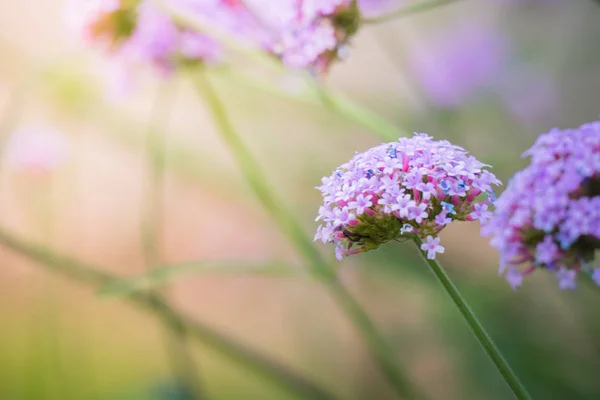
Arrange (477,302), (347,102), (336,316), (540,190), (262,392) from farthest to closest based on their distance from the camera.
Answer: (336,316), (262,392), (477,302), (347,102), (540,190)

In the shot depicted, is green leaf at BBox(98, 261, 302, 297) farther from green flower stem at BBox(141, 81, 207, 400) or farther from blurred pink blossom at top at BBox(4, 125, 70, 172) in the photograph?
blurred pink blossom at top at BBox(4, 125, 70, 172)

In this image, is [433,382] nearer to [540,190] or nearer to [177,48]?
[177,48]

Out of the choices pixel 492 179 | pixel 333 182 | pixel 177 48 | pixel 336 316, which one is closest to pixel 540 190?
pixel 492 179

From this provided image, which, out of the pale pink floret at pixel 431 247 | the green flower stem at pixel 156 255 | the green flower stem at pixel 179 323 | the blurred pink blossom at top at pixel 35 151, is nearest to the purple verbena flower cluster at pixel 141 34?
the green flower stem at pixel 156 255

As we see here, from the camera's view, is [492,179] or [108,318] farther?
[108,318]

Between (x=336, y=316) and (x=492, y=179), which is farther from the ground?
(x=336, y=316)
